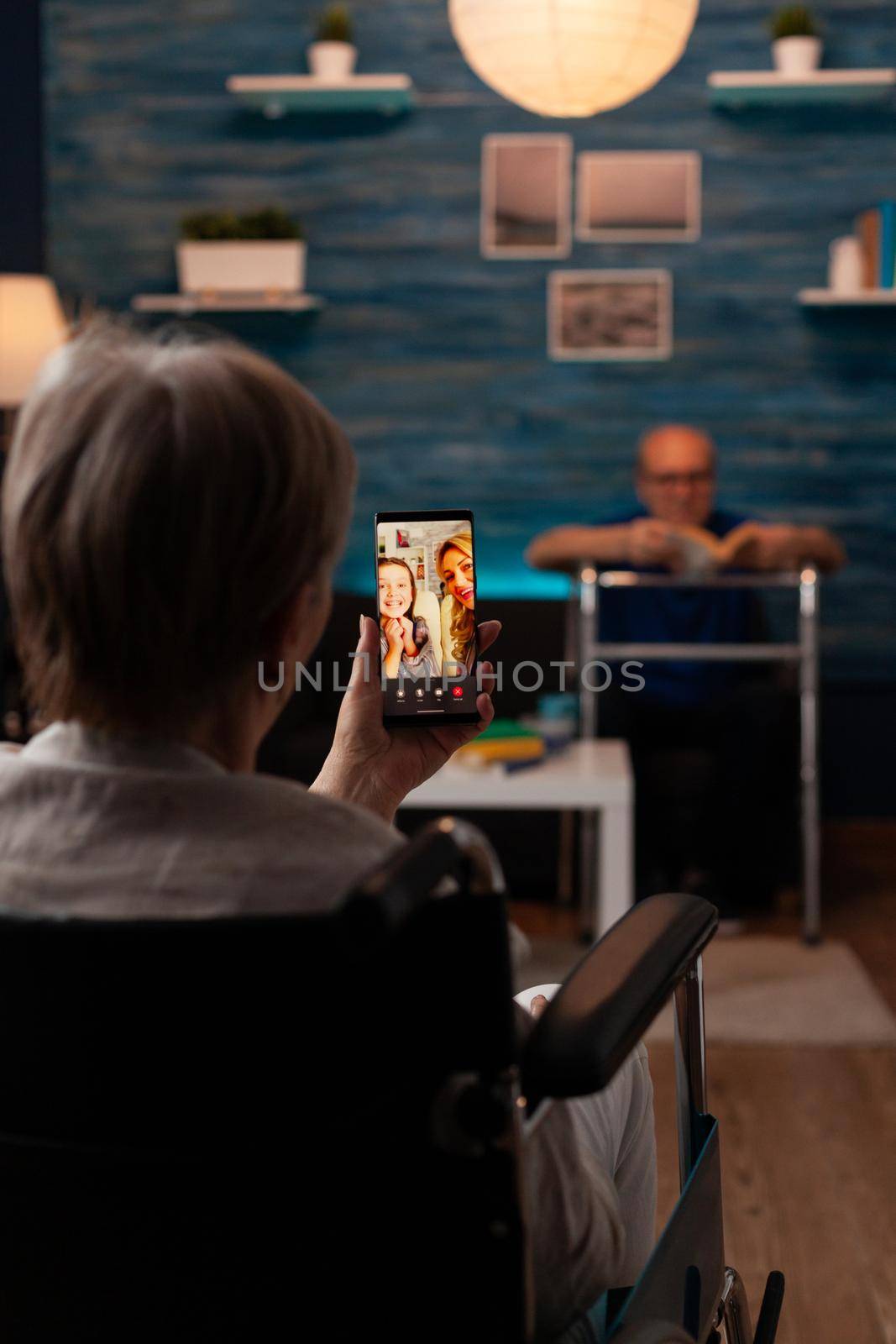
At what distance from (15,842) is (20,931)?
0.07m

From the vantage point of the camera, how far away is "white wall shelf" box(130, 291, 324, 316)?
4.31m

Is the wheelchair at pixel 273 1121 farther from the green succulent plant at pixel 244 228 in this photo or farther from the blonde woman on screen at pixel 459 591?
the green succulent plant at pixel 244 228

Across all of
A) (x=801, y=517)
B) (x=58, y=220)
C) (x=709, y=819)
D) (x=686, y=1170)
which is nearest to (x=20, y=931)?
(x=686, y=1170)

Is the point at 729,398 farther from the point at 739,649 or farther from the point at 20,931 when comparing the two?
the point at 20,931

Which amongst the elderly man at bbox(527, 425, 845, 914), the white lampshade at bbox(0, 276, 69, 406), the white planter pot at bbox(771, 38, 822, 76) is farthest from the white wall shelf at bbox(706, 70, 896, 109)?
the white lampshade at bbox(0, 276, 69, 406)

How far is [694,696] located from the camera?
12.0ft

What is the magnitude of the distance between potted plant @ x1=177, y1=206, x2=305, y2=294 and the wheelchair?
153 inches

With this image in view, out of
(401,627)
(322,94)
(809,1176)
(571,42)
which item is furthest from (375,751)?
(322,94)

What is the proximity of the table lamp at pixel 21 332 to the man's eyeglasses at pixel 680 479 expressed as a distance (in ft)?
5.51

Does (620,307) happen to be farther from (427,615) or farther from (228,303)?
(427,615)

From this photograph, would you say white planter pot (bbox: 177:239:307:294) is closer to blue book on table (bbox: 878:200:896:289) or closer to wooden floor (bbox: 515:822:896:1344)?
blue book on table (bbox: 878:200:896:289)

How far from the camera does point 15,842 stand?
26.6 inches

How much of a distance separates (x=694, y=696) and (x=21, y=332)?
6.88 ft

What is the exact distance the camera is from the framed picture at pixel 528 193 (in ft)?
14.2
